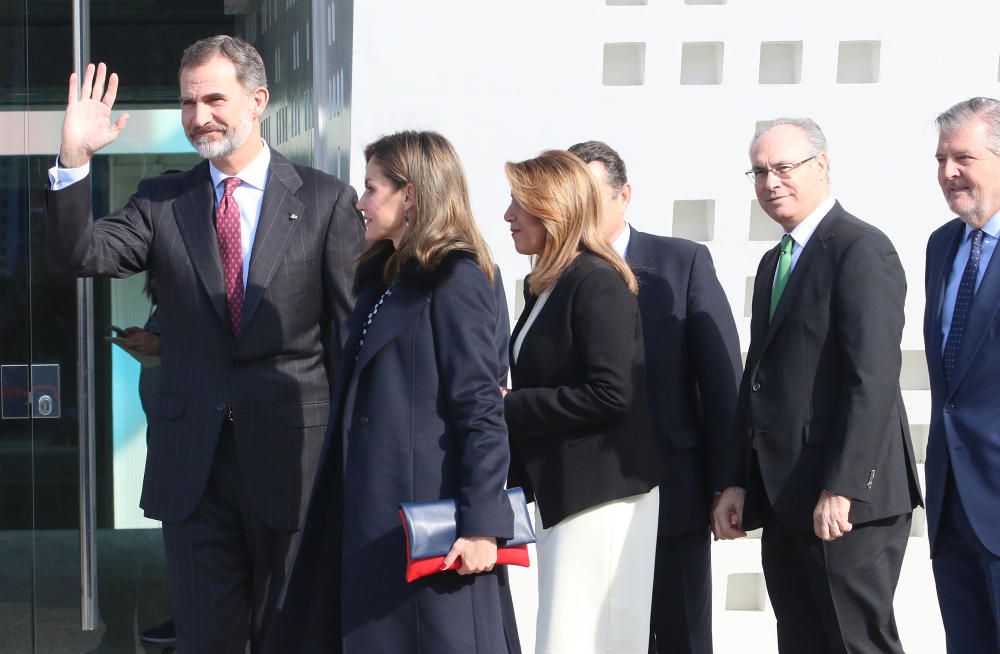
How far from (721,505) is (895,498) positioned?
1.71 feet

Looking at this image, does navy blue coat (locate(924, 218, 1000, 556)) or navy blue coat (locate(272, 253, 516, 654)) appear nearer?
navy blue coat (locate(272, 253, 516, 654))

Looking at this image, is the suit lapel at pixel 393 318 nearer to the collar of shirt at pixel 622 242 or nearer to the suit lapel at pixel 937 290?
the collar of shirt at pixel 622 242

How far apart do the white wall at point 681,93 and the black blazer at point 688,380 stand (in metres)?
0.76

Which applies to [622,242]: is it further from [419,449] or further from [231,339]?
[419,449]

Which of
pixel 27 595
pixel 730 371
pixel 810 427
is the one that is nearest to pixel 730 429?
pixel 730 371

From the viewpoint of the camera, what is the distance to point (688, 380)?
12.9ft

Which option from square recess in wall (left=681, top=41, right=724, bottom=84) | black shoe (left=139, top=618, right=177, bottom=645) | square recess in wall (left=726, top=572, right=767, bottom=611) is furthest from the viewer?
black shoe (left=139, top=618, right=177, bottom=645)

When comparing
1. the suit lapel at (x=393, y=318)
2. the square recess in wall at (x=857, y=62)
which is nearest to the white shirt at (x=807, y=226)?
the suit lapel at (x=393, y=318)

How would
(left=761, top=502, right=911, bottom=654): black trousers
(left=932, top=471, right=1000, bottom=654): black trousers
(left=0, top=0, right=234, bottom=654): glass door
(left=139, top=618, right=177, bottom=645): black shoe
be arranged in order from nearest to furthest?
(left=761, top=502, right=911, bottom=654): black trousers, (left=932, top=471, right=1000, bottom=654): black trousers, (left=0, top=0, right=234, bottom=654): glass door, (left=139, top=618, right=177, bottom=645): black shoe

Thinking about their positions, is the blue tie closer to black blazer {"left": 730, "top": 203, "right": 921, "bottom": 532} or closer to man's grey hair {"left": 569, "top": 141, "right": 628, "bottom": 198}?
black blazer {"left": 730, "top": 203, "right": 921, "bottom": 532}

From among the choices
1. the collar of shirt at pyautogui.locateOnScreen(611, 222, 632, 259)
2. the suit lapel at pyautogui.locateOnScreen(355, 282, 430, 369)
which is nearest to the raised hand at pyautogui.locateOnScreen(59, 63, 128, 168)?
the suit lapel at pyautogui.locateOnScreen(355, 282, 430, 369)

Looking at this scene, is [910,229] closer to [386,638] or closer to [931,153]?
[931,153]

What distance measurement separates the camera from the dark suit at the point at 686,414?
3.88 meters

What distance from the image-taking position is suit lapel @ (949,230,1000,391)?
11.0ft
